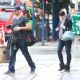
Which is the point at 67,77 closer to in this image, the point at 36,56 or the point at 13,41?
the point at 13,41

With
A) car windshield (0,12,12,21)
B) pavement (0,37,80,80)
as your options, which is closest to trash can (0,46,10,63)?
pavement (0,37,80,80)

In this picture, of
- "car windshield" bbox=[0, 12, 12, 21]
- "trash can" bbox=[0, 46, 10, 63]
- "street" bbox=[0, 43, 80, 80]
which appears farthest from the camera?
"car windshield" bbox=[0, 12, 12, 21]

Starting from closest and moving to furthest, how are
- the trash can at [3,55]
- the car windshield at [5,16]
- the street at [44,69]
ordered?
1. the street at [44,69]
2. the trash can at [3,55]
3. the car windshield at [5,16]

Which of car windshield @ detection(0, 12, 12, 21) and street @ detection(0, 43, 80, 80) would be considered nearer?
street @ detection(0, 43, 80, 80)

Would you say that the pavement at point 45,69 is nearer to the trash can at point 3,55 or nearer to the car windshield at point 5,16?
the trash can at point 3,55

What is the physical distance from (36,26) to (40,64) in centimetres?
1092

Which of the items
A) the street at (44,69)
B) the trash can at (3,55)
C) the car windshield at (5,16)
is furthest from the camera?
the car windshield at (5,16)

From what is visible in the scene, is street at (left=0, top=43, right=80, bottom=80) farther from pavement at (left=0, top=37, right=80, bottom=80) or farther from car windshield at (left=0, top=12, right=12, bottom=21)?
car windshield at (left=0, top=12, right=12, bottom=21)

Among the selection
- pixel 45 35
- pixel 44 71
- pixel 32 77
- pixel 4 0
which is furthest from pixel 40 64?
pixel 4 0

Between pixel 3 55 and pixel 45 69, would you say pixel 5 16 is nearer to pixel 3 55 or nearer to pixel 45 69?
pixel 3 55

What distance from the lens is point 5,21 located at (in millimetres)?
29250

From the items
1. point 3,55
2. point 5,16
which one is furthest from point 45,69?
point 5,16

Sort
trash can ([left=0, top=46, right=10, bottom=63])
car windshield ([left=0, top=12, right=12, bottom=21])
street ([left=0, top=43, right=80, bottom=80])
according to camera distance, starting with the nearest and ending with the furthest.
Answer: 1. street ([left=0, top=43, right=80, bottom=80])
2. trash can ([left=0, top=46, right=10, bottom=63])
3. car windshield ([left=0, top=12, right=12, bottom=21])

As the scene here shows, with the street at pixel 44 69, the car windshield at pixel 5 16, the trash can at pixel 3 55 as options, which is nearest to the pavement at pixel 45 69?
the street at pixel 44 69
